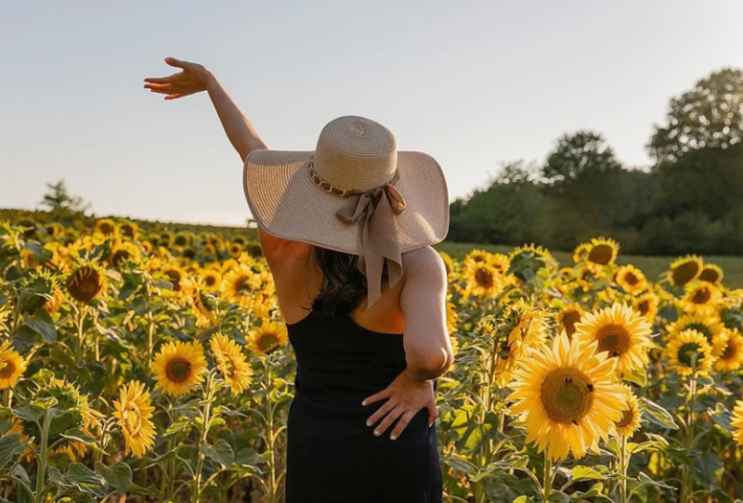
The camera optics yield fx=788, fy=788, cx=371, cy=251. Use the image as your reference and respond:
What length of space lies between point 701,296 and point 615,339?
2.69 m

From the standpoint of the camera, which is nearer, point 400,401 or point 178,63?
point 400,401

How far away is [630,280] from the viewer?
18.4 feet

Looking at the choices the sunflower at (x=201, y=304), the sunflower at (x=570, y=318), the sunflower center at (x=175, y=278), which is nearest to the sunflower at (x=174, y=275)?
the sunflower center at (x=175, y=278)

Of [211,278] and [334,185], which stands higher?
[334,185]

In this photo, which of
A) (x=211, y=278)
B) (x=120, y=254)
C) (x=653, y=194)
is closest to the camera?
(x=120, y=254)

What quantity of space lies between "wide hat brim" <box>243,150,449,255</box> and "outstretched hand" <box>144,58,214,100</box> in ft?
2.34

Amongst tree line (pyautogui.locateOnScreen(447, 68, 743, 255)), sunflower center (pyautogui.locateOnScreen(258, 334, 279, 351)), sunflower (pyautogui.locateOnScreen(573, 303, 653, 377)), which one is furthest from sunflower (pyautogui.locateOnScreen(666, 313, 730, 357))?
tree line (pyautogui.locateOnScreen(447, 68, 743, 255))

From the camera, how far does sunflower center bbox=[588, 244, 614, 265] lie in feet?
18.5

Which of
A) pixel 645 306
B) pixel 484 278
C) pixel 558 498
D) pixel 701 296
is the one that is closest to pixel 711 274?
pixel 701 296

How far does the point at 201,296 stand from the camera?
3998 mm

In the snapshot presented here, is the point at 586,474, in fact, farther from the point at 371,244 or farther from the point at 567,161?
the point at 567,161

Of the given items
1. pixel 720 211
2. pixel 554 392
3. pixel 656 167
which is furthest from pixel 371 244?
pixel 656 167

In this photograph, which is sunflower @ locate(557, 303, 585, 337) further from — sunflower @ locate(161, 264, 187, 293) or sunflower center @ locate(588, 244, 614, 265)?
sunflower @ locate(161, 264, 187, 293)

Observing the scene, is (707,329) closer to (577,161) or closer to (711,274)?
(711,274)
